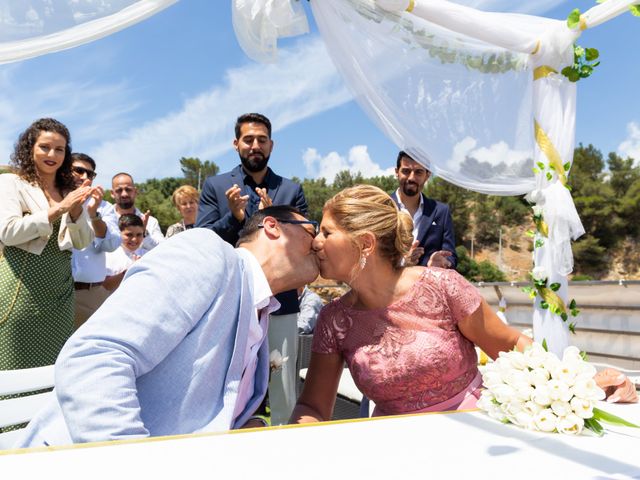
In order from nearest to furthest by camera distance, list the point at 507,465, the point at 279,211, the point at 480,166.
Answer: the point at 507,465 → the point at 279,211 → the point at 480,166

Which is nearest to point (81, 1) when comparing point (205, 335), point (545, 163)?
point (205, 335)

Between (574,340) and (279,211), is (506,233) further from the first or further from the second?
(279,211)

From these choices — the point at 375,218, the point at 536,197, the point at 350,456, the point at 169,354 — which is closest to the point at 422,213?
the point at 536,197

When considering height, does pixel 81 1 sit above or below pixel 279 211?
above

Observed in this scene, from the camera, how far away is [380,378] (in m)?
2.11

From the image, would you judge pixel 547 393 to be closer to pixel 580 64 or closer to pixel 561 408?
pixel 561 408

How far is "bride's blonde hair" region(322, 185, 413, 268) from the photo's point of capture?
213 cm

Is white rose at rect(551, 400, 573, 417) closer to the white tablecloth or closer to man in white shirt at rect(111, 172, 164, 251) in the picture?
the white tablecloth

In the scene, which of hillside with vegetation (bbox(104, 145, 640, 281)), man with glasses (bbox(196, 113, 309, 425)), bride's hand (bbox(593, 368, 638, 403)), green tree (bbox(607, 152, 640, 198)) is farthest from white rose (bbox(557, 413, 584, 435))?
green tree (bbox(607, 152, 640, 198))

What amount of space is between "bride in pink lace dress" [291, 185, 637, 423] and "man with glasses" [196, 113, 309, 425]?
1.14 m

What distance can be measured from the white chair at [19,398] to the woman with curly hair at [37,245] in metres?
1.33

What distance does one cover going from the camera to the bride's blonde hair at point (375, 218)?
2.13 meters

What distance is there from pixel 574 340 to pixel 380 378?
5.94 meters

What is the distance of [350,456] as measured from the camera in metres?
1.19
